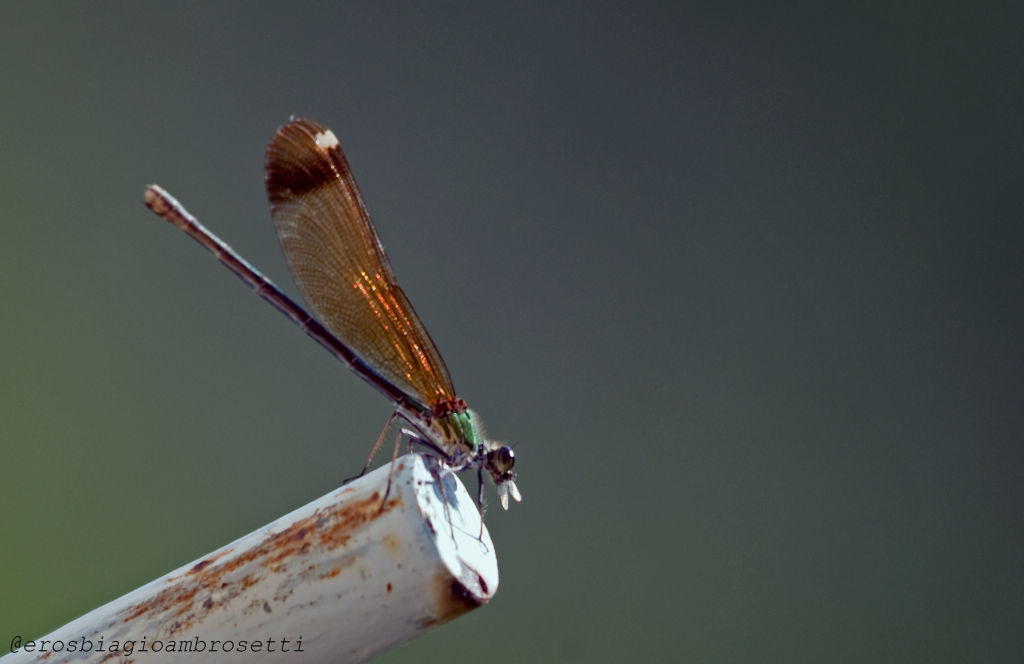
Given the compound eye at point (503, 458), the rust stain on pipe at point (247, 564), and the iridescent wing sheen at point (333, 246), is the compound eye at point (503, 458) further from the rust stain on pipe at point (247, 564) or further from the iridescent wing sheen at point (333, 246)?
the rust stain on pipe at point (247, 564)

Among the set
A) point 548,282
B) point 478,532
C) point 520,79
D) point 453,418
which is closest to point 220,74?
point 520,79

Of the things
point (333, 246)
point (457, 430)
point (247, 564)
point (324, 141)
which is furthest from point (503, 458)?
point (247, 564)

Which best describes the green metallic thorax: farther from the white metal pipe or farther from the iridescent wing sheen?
the white metal pipe

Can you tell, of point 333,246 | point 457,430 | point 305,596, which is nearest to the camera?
point 305,596

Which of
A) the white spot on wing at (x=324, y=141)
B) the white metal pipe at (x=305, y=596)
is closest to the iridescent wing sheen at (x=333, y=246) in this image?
the white spot on wing at (x=324, y=141)

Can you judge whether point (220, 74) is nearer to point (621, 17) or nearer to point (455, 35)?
point (455, 35)

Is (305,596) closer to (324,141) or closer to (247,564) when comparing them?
(247,564)

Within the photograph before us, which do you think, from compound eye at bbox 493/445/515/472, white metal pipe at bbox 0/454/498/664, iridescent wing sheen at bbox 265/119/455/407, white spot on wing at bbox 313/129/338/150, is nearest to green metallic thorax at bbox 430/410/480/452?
compound eye at bbox 493/445/515/472
